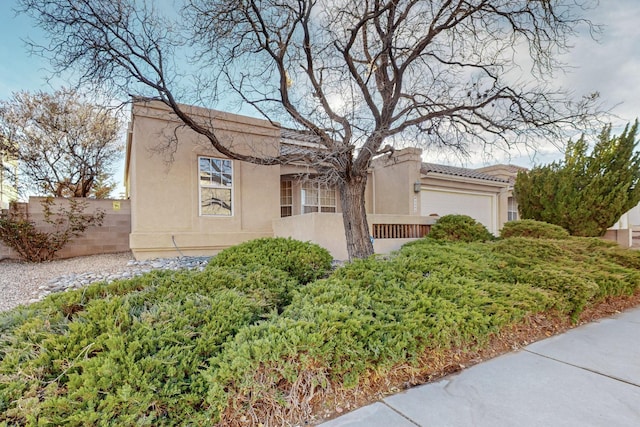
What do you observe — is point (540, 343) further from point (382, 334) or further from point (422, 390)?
point (382, 334)

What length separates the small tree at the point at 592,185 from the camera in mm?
10312

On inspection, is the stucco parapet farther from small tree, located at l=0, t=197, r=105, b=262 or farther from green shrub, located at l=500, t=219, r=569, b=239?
green shrub, located at l=500, t=219, r=569, b=239

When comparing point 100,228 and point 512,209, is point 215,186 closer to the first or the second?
point 100,228

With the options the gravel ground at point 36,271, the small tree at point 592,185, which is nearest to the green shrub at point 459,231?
the small tree at point 592,185

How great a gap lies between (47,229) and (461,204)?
620 inches

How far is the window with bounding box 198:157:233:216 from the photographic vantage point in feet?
31.5

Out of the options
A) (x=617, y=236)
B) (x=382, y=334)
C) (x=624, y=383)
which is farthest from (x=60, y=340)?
(x=617, y=236)

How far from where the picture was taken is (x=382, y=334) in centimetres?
294

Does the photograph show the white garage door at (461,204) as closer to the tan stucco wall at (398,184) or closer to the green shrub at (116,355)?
the tan stucco wall at (398,184)

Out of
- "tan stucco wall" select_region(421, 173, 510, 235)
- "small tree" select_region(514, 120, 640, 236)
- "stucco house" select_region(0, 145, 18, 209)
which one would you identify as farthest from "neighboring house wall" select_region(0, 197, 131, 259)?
"small tree" select_region(514, 120, 640, 236)

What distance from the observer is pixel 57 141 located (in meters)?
14.3

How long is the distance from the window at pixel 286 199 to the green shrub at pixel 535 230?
732cm

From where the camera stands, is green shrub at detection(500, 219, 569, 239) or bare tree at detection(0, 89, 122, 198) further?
bare tree at detection(0, 89, 122, 198)

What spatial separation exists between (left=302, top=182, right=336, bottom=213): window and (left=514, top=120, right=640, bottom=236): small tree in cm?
754
